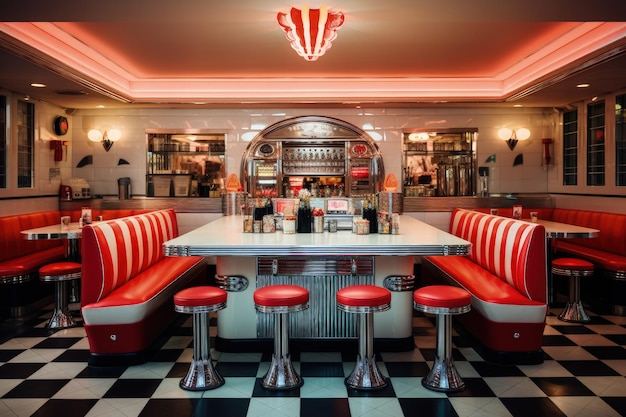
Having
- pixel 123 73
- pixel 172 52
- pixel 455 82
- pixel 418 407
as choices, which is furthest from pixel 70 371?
pixel 455 82

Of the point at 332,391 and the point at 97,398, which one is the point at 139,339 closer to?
the point at 97,398

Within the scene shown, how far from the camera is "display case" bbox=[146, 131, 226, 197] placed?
839cm

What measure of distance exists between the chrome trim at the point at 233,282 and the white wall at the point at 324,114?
4.32m

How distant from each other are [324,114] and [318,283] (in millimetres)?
4541

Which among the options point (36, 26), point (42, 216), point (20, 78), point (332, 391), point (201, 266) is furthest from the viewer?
point (42, 216)

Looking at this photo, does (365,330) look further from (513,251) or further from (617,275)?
(617,275)

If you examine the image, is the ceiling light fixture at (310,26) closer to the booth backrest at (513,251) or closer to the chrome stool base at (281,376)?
the booth backrest at (513,251)

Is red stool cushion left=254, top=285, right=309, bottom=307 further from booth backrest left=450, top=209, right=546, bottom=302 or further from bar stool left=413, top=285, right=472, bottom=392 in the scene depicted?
booth backrest left=450, top=209, right=546, bottom=302

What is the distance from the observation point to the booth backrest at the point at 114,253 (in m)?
3.99

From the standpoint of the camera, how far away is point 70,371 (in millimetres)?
3932

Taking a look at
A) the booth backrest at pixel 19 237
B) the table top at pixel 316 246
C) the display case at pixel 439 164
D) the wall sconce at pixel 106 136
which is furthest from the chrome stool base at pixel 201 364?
the wall sconce at pixel 106 136

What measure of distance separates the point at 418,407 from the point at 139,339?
7.55ft

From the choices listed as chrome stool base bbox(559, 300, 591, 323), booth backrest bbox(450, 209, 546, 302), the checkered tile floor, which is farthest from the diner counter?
chrome stool base bbox(559, 300, 591, 323)

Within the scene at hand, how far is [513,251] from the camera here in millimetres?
4355
